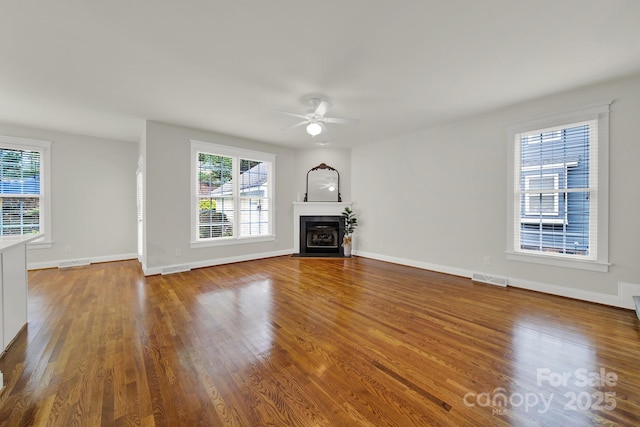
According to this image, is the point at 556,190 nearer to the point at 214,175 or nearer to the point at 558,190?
the point at 558,190

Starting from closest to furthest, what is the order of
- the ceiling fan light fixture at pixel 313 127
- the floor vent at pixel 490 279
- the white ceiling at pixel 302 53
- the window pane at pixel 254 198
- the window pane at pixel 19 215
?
the white ceiling at pixel 302 53, the ceiling fan light fixture at pixel 313 127, the floor vent at pixel 490 279, the window pane at pixel 19 215, the window pane at pixel 254 198

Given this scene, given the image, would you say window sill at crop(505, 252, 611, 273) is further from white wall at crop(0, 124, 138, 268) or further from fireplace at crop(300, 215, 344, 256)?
white wall at crop(0, 124, 138, 268)

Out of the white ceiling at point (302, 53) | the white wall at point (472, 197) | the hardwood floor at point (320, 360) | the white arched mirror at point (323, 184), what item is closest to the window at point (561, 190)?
the white wall at point (472, 197)

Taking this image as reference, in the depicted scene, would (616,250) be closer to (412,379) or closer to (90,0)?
(412,379)

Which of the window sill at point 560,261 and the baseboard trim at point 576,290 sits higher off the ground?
the window sill at point 560,261

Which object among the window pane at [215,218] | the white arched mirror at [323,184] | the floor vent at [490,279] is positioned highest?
the white arched mirror at [323,184]

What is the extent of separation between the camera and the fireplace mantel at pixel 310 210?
623cm

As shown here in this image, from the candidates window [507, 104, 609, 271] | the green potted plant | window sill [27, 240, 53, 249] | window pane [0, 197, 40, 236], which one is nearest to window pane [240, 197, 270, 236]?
the green potted plant

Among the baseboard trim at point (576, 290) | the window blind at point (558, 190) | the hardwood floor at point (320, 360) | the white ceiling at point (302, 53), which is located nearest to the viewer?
the hardwood floor at point (320, 360)

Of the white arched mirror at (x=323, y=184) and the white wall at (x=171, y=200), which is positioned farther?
Answer: the white arched mirror at (x=323, y=184)

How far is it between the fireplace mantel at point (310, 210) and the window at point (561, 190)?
11.0ft

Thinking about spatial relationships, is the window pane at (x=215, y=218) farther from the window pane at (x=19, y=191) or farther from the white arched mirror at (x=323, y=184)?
the window pane at (x=19, y=191)

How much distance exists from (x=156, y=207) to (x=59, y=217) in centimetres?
232

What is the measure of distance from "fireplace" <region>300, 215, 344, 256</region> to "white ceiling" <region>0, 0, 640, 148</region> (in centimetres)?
295
